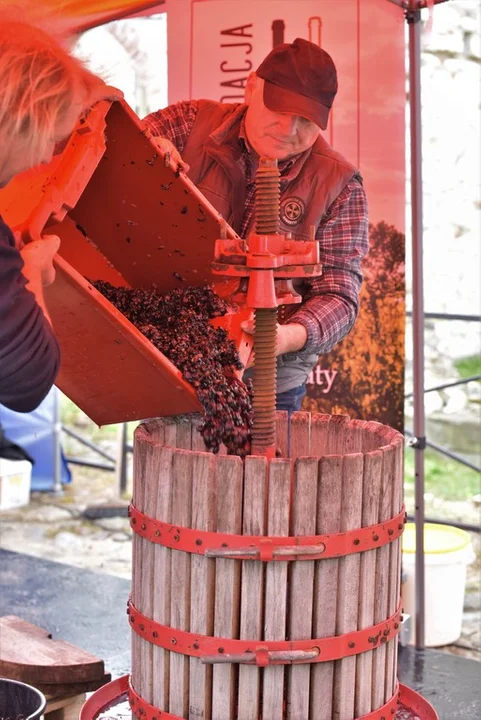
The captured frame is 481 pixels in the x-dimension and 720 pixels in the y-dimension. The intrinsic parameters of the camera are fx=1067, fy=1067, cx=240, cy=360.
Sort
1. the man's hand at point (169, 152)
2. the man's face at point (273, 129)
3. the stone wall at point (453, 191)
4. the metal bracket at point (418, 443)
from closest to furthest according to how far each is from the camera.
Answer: the man's hand at point (169, 152) → the man's face at point (273, 129) → the metal bracket at point (418, 443) → the stone wall at point (453, 191)

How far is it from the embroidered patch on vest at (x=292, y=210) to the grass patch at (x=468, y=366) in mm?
4794

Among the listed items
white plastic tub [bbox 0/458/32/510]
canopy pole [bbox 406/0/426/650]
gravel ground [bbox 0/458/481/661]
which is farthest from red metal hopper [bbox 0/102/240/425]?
white plastic tub [bbox 0/458/32/510]

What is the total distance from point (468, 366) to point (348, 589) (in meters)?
5.76

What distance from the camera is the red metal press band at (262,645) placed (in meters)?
2.35

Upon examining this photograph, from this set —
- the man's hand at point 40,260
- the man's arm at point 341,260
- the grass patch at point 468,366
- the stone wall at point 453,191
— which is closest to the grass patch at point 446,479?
the stone wall at point 453,191

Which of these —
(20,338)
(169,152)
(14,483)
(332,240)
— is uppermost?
(169,152)

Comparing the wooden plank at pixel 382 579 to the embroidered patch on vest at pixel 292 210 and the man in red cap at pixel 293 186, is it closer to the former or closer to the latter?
the man in red cap at pixel 293 186

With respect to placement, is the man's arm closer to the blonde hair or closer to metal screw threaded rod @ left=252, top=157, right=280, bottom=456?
metal screw threaded rod @ left=252, top=157, right=280, bottom=456

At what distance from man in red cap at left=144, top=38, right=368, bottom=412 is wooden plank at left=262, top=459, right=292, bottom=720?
2.82 feet

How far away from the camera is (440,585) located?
4527mm

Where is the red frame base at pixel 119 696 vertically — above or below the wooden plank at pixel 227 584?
below

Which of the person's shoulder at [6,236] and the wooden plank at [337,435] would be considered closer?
the person's shoulder at [6,236]

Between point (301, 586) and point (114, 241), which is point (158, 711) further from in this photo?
point (114, 241)

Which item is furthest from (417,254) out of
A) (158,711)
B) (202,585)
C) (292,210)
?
(158,711)
